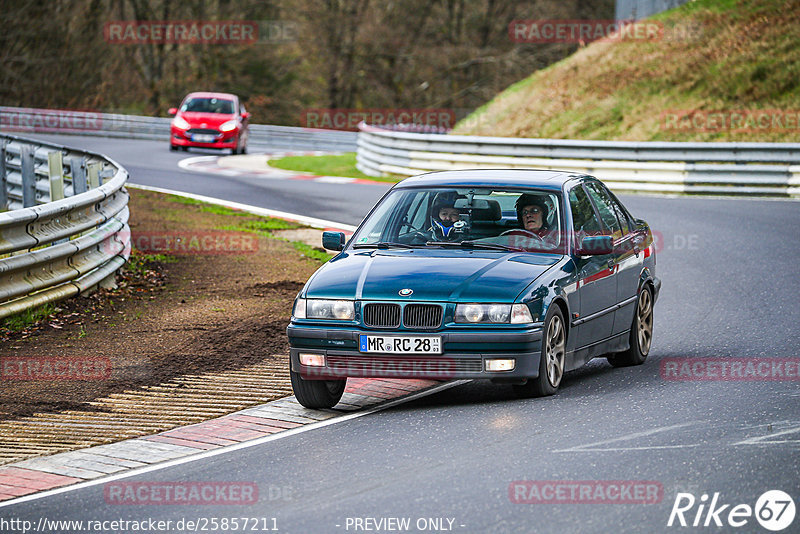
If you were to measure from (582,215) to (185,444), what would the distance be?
3539 mm

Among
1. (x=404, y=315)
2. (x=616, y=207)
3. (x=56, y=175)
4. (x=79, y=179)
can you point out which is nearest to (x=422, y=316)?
(x=404, y=315)

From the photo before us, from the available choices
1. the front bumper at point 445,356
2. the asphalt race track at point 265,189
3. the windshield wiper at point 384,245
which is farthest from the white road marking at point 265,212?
the front bumper at point 445,356

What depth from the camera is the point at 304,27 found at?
61.0 metres

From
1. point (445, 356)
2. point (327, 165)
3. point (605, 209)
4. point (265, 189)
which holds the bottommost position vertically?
point (327, 165)

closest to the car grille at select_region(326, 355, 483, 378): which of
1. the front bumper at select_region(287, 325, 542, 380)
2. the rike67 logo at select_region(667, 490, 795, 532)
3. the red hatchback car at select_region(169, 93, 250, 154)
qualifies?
the front bumper at select_region(287, 325, 542, 380)

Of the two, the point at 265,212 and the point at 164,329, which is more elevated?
the point at 164,329

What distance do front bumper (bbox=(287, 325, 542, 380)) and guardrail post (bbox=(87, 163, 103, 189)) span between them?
8765 millimetres

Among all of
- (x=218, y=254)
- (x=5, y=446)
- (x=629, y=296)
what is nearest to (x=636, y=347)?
(x=629, y=296)

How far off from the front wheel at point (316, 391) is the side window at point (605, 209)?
8.55ft

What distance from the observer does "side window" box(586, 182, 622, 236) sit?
32.4ft

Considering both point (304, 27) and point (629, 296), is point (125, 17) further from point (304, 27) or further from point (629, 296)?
point (629, 296)

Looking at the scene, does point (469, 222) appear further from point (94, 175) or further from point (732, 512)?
point (94, 175)

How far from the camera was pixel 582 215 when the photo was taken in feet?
31.1

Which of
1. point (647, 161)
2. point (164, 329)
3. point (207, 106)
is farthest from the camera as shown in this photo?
point (207, 106)
